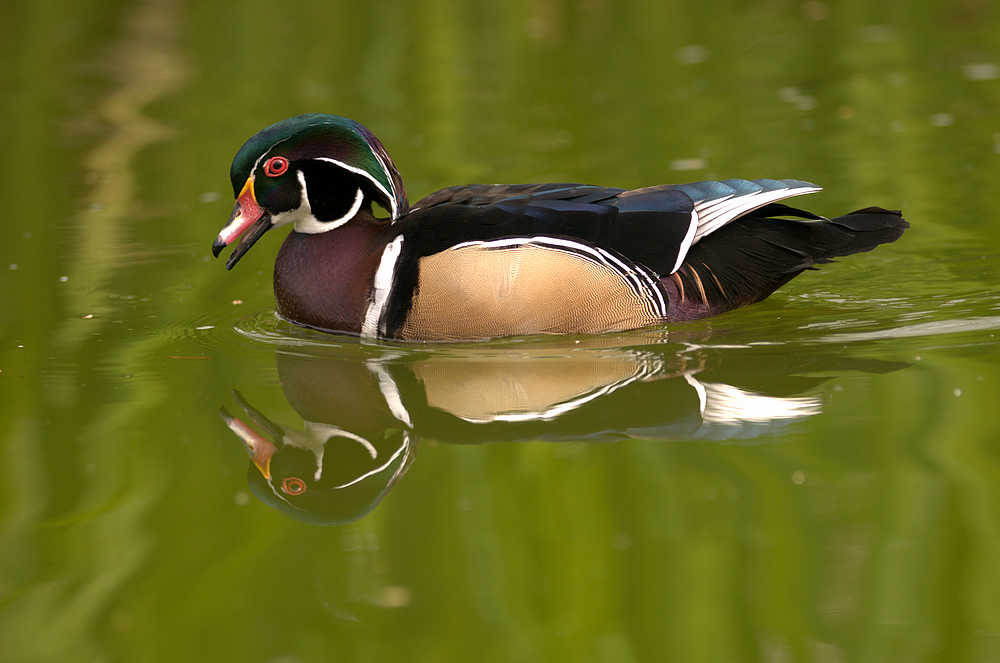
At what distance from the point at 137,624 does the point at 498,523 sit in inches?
45.7

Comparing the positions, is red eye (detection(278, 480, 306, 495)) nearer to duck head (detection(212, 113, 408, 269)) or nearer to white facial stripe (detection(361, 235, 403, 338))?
white facial stripe (detection(361, 235, 403, 338))

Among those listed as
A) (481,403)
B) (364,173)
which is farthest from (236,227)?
(481,403)

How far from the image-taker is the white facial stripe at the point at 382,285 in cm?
627

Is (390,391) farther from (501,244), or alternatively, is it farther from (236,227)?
(236,227)

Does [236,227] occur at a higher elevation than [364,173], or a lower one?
lower

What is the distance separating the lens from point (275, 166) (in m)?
6.46

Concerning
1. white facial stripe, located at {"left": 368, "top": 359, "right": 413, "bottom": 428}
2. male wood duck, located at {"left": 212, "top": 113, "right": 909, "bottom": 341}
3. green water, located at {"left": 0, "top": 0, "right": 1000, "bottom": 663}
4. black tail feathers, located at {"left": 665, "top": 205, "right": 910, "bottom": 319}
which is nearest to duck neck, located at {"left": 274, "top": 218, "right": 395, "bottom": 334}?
male wood duck, located at {"left": 212, "top": 113, "right": 909, "bottom": 341}

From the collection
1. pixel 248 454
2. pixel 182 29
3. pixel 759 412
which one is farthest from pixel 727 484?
pixel 182 29

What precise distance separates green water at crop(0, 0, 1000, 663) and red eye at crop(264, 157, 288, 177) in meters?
0.78

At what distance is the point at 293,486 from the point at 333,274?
179 cm

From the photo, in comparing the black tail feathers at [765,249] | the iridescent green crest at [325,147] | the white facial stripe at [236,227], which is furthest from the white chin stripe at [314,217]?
the black tail feathers at [765,249]

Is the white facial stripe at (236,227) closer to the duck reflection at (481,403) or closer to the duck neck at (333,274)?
the duck neck at (333,274)

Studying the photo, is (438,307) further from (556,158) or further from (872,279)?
(556,158)

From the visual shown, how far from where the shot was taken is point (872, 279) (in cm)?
712
